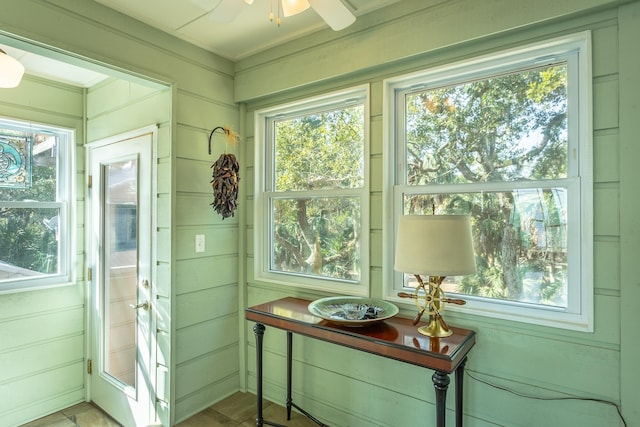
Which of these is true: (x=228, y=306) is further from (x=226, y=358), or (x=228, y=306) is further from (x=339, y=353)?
(x=339, y=353)

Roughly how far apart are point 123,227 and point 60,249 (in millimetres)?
633

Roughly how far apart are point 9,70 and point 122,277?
1469mm

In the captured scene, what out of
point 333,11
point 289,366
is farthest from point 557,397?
point 333,11

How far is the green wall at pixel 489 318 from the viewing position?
1.39 metres

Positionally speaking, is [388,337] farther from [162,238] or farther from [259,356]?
[162,238]

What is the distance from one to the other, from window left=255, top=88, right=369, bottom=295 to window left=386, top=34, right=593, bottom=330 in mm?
298

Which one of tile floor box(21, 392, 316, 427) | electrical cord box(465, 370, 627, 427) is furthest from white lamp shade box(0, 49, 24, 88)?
electrical cord box(465, 370, 627, 427)

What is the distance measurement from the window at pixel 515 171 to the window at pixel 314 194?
30 centimetres

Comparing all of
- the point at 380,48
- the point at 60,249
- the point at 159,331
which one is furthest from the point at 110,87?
the point at 380,48

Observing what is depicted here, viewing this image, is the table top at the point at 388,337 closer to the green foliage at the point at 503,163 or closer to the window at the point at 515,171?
the window at the point at 515,171

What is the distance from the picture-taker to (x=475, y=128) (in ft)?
5.87

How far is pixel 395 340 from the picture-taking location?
60.0 inches

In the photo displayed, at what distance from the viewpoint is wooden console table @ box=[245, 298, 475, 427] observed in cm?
137

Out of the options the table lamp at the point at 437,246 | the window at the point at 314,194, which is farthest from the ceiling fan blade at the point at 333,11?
the table lamp at the point at 437,246
